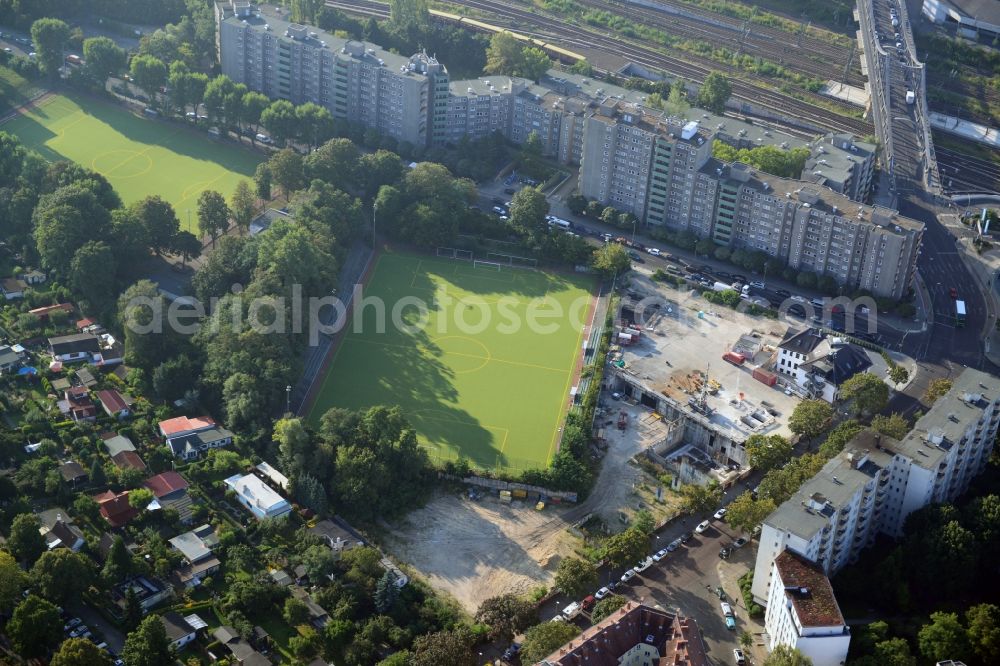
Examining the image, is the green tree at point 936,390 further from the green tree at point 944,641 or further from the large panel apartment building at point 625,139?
the green tree at point 944,641

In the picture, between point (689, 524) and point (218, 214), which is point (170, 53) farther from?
point (689, 524)

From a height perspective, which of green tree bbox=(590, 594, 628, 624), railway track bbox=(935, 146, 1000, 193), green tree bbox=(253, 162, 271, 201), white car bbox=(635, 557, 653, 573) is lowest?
white car bbox=(635, 557, 653, 573)

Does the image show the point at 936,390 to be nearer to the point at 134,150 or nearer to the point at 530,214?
the point at 530,214

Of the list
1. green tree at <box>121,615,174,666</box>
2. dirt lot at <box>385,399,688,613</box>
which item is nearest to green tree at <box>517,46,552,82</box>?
dirt lot at <box>385,399,688,613</box>

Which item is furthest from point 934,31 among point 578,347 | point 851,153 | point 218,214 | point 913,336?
point 218,214

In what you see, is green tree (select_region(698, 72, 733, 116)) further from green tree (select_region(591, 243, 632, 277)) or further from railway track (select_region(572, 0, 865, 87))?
green tree (select_region(591, 243, 632, 277))

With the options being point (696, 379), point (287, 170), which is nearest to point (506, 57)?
point (287, 170)
